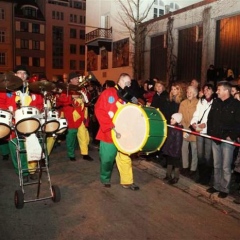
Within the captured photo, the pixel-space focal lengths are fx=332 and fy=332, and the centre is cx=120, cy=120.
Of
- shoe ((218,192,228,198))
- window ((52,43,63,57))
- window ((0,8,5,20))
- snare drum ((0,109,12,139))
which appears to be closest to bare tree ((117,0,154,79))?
shoe ((218,192,228,198))

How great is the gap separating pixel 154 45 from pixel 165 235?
54.6ft

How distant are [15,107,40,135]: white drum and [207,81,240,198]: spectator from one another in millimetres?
2991

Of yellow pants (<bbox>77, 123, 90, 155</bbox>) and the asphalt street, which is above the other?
yellow pants (<bbox>77, 123, 90, 155</bbox>)

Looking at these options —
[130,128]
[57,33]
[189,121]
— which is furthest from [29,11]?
[130,128]

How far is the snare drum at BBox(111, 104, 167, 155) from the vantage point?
5.25 metres

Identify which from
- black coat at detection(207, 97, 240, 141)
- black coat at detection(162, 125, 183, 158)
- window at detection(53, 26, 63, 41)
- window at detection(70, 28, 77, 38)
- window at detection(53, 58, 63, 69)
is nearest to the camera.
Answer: black coat at detection(207, 97, 240, 141)

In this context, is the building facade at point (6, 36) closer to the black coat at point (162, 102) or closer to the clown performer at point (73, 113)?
the clown performer at point (73, 113)

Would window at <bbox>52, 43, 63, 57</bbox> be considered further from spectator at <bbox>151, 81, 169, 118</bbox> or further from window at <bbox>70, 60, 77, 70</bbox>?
spectator at <bbox>151, 81, 169, 118</bbox>

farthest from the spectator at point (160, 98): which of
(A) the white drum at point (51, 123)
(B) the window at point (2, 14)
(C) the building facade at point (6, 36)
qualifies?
(B) the window at point (2, 14)

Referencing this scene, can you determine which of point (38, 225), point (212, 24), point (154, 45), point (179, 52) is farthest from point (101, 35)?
point (38, 225)

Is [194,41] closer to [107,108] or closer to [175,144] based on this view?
[175,144]

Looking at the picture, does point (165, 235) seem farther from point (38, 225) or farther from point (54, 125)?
point (54, 125)

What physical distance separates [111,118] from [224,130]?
6.43 ft

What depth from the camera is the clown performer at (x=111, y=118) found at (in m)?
5.96
